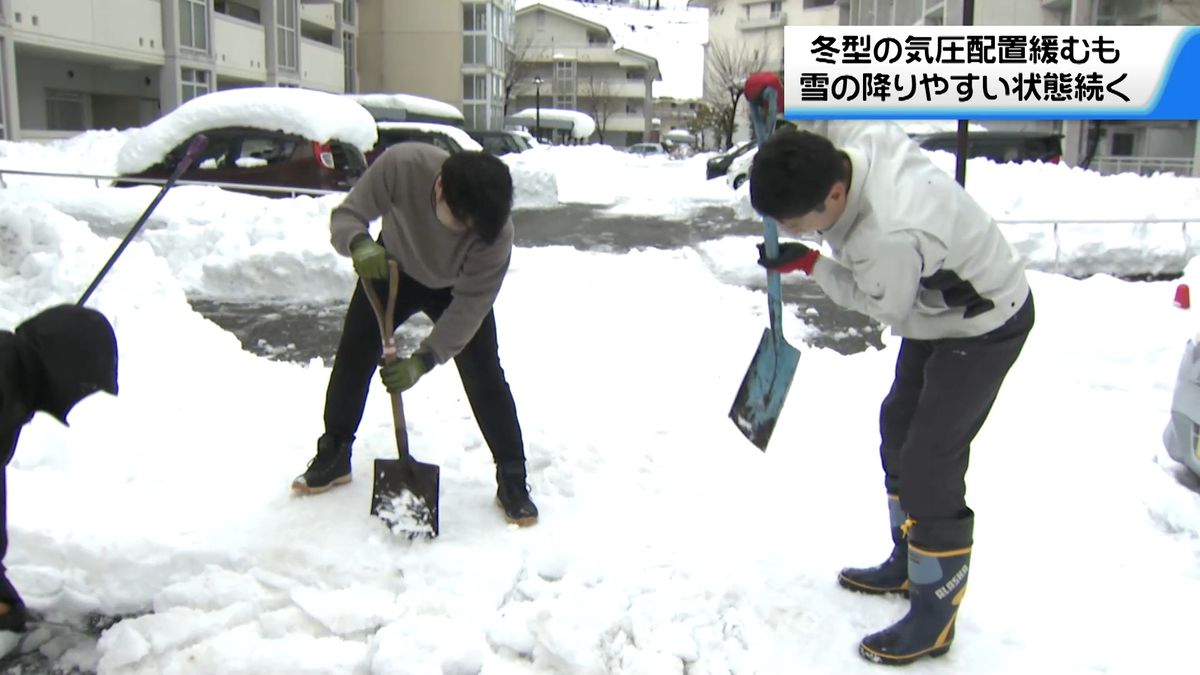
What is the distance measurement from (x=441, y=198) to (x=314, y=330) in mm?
4167

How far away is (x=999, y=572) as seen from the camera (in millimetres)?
3059

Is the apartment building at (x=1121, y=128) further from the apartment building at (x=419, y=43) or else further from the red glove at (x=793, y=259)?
the apartment building at (x=419, y=43)

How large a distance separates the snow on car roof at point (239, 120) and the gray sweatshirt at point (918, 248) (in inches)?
384

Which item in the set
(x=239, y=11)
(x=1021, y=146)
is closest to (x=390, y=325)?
(x=1021, y=146)

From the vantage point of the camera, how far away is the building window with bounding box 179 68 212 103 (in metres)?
21.7

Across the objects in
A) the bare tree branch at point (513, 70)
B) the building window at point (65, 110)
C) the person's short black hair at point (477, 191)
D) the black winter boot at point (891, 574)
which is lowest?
the black winter boot at point (891, 574)

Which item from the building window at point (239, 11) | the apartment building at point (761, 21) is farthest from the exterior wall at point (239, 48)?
the apartment building at point (761, 21)

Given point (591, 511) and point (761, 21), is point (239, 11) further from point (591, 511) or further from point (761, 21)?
point (761, 21)

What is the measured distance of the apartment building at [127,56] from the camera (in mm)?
16906

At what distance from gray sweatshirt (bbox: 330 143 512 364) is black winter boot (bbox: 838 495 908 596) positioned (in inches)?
55.7

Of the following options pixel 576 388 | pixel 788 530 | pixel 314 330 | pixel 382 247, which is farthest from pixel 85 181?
pixel 788 530

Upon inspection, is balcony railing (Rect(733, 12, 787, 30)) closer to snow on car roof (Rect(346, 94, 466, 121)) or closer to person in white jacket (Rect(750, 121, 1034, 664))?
snow on car roof (Rect(346, 94, 466, 121))

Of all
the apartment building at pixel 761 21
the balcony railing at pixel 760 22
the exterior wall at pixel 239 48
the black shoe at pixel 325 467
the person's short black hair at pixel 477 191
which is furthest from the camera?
the balcony railing at pixel 760 22

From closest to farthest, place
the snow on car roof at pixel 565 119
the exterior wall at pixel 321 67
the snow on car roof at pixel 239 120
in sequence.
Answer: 1. the snow on car roof at pixel 239 120
2. the exterior wall at pixel 321 67
3. the snow on car roof at pixel 565 119
